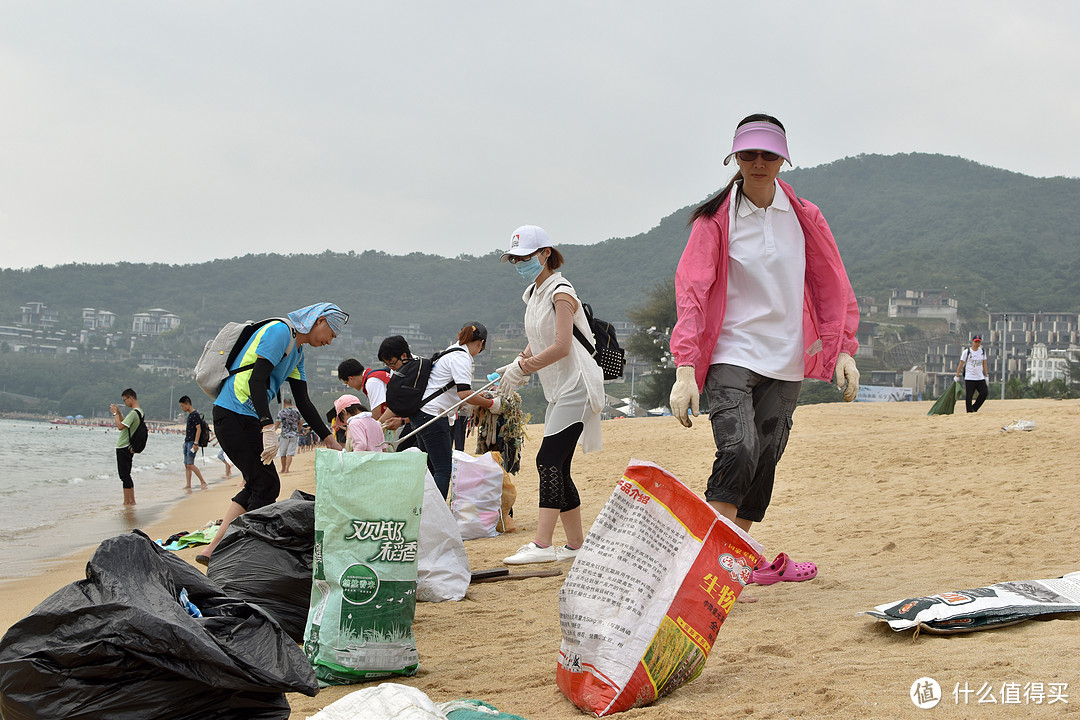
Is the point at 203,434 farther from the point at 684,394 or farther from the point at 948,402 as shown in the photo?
the point at 684,394

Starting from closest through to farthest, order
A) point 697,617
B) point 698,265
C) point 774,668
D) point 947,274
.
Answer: point 697,617
point 774,668
point 698,265
point 947,274

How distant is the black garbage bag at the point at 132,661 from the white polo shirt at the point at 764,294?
1.86 m

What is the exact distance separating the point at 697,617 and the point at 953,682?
633 mm

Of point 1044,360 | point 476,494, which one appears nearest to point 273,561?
point 476,494

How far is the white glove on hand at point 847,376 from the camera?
3.19m

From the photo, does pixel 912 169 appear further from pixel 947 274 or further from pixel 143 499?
pixel 143 499

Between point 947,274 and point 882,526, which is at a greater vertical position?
point 947,274

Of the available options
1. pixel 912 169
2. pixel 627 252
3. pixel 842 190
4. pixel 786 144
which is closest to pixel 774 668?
pixel 786 144

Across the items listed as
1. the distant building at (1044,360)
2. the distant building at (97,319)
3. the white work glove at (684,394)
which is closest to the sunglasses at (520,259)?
the white work glove at (684,394)

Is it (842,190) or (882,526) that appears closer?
(882,526)

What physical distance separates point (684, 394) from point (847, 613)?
966mm

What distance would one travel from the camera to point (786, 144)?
3119 millimetres

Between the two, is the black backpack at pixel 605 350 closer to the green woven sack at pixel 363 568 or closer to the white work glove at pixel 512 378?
the white work glove at pixel 512 378

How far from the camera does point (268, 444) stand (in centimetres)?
415
